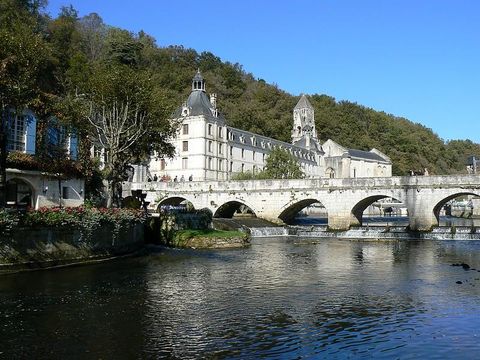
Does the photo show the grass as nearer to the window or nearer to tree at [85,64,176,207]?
tree at [85,64,176,207]

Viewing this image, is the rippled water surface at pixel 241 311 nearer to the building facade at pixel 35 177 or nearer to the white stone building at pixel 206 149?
the building facade at pixel 35 177

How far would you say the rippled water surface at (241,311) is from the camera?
11.0 meters

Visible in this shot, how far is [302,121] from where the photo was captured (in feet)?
396

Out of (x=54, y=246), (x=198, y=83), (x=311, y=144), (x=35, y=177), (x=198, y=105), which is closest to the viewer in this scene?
(x=54, y=246)

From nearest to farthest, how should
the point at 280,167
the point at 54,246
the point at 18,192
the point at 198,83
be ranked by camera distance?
1. the point at 54,246
2. the point at 18,192
3. the point at 280,167
4. the point at 198,83

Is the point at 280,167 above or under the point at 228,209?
above

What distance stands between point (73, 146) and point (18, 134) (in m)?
5.44

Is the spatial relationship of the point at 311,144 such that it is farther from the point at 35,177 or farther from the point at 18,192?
the point at 35,177

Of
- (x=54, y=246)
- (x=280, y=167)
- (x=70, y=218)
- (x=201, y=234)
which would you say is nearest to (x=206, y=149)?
(x=280, y=167)

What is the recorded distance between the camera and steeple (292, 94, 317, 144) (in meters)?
120

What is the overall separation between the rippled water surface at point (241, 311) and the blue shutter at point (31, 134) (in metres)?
10.1

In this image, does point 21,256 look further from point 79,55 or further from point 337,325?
point 79,55

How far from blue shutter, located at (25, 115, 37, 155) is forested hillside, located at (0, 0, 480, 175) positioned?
36.3 m

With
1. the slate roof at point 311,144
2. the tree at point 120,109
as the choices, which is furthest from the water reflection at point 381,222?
the tree at point 120,109
